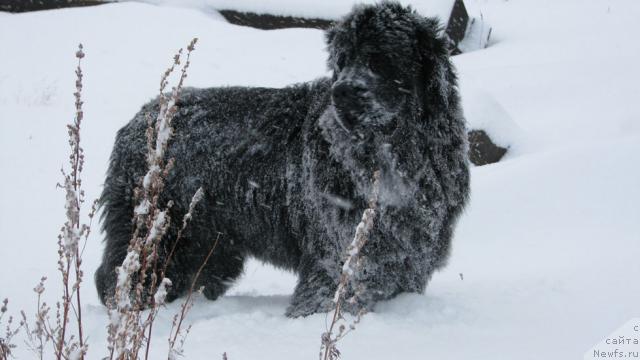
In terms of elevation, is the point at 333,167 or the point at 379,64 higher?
the point at 379,64

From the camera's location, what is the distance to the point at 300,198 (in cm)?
359

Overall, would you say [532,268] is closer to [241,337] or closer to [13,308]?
Result: [241,337]

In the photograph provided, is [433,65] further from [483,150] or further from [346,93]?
[483,150]

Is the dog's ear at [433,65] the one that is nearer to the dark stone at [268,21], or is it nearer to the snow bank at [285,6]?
the snow bank at [285,6]

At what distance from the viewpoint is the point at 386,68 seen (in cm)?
343

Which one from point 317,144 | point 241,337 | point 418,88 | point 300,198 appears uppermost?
point 418,88

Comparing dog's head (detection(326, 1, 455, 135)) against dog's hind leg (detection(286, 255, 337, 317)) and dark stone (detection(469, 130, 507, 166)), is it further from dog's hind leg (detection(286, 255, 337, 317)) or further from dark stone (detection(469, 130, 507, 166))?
dark stone (detection(469, 130, 507, 166))

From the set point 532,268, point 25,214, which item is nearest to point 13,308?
point 25,214

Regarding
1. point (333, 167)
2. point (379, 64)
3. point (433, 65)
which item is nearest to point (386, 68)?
point (379, 64)

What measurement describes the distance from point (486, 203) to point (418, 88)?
2693 mm

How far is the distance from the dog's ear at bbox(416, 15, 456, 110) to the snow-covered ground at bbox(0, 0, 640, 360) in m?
1.08

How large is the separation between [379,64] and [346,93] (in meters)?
0.33

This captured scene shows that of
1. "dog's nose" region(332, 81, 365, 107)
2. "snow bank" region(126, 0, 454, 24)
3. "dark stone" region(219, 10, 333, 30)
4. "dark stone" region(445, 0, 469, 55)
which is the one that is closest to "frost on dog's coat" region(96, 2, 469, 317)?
"dog's nose" region(332, 81, 365, 107)

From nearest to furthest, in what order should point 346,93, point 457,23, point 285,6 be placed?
point 346,93 → point 457,23 → point 285,6
